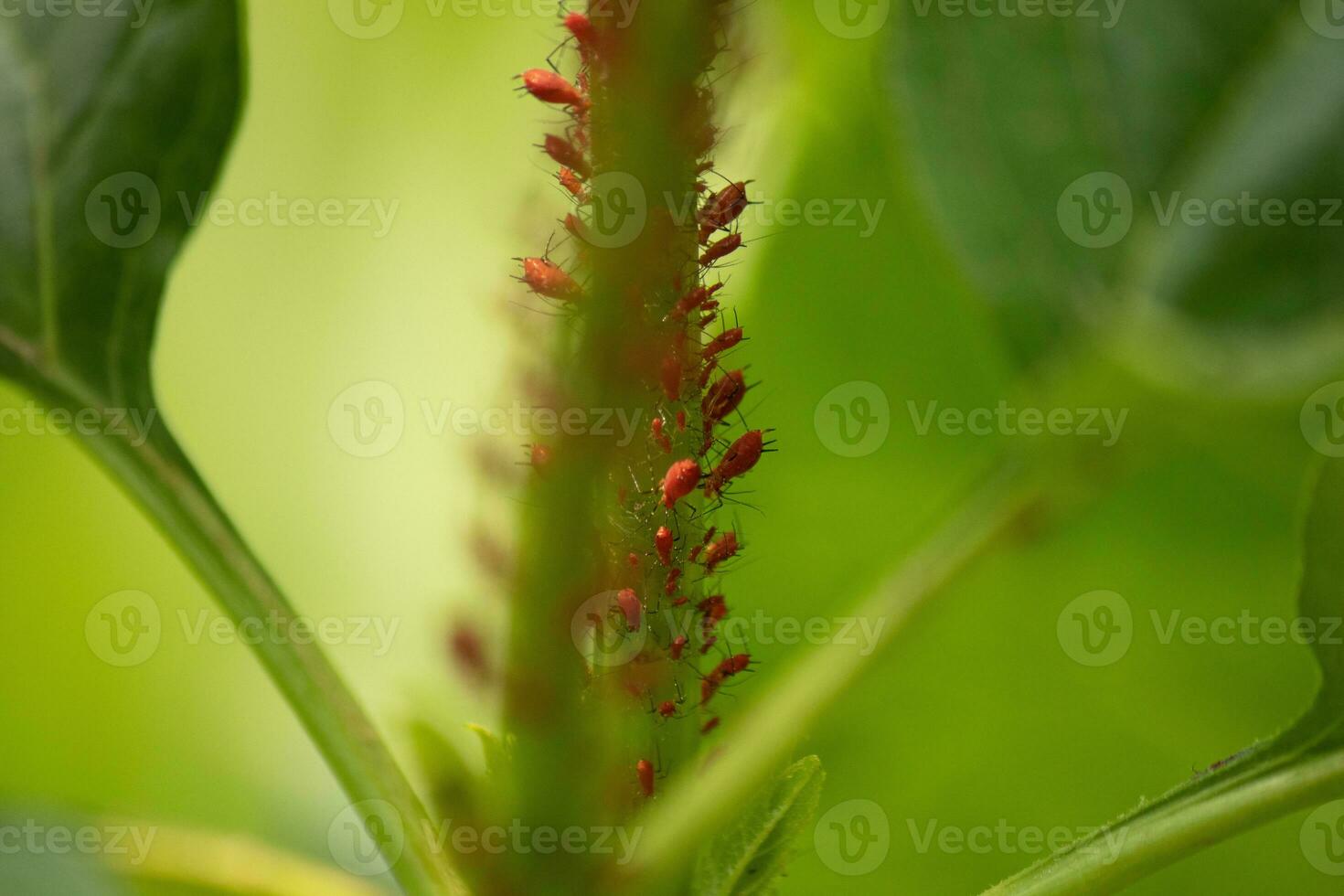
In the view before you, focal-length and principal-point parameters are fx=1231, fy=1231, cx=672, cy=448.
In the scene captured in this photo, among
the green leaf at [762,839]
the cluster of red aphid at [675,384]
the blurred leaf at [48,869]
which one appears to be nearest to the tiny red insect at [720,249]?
the cluster of red aphid at [675,384]

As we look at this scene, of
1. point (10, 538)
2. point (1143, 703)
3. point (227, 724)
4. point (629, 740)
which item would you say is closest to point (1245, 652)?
point (1143, 703)

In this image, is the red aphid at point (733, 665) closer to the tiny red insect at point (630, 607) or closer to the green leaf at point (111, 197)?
the tiny red insect at point (630, 607)

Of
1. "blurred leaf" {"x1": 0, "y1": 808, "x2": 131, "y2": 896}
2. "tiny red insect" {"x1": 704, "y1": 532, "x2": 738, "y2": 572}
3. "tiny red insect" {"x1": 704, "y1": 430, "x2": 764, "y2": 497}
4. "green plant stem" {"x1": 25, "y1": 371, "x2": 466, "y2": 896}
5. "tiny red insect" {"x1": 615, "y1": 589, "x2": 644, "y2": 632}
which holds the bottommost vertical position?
"blurred leaf" {"x1": 0, "y1": 808, "x2": 131, "y2": 896}

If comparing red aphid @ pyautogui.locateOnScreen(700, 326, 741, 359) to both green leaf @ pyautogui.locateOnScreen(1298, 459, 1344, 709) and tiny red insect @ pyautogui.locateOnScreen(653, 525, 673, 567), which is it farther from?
green leaf @ pyautogui.locateOnScreen(1298, 459, 1344, 709)

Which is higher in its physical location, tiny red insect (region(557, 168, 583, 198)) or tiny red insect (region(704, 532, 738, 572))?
tiny red insect (region(557, 168, 583, 198))

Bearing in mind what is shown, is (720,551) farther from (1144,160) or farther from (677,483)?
(1144,160)

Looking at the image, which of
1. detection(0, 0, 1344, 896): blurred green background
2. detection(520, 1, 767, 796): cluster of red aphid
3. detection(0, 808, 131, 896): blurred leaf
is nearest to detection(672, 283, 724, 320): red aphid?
detection(520, 1, 767, 796): cluster of red aphid

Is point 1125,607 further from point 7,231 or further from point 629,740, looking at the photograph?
point 7,231
